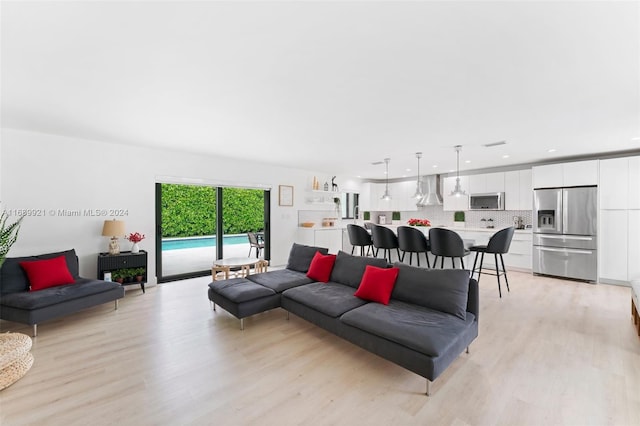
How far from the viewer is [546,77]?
2230 millimetres

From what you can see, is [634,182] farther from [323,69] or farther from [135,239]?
[135,239]

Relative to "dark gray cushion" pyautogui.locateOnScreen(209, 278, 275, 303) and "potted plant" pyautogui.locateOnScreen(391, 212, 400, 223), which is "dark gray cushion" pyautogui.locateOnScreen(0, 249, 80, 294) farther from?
"potted plant" pyautogui.locateOnScreen(391, 212, 400, 223)

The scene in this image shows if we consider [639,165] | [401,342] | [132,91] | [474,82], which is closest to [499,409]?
[401,342]

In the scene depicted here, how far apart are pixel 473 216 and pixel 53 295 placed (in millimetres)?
8192

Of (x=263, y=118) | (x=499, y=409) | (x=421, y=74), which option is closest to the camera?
(x=499, y=409)

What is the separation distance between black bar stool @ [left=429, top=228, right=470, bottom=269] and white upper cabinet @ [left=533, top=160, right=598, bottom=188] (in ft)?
A: 9.96

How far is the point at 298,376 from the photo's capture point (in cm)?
220

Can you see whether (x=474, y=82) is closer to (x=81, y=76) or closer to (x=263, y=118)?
(x=263, y=118)

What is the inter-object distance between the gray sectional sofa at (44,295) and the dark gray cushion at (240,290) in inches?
55.8

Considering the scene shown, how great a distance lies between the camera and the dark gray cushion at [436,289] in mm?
2482

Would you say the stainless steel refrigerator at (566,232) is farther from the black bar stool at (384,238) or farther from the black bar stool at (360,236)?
the black bar stool at (360,236)

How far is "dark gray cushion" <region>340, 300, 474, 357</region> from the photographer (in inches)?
77.8

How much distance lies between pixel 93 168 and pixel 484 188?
7.98 m

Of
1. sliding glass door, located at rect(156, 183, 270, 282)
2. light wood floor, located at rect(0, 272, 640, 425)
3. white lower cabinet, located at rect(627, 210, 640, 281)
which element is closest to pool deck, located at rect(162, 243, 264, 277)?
sliding glass door, located at rect(156, 183, 270, 282)
